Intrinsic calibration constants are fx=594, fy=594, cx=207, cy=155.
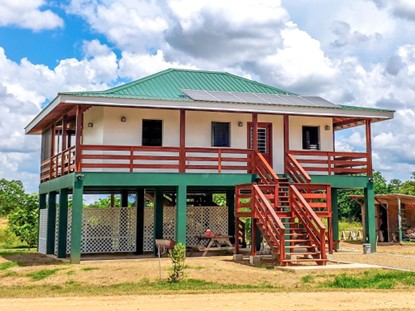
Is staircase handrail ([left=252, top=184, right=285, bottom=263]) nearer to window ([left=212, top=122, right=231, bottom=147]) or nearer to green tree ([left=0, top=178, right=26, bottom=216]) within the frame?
window ([left=212, top=122, right=231, bottom=147])

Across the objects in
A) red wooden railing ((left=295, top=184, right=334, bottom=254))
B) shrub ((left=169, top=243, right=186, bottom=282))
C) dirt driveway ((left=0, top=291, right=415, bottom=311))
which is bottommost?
dirt driveway ((left=0, top=291, right=415, bottom=311))

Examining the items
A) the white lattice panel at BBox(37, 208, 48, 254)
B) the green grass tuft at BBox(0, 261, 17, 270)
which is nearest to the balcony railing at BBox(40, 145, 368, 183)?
the white lattice panel at BBox(37, 208, 48, 254)

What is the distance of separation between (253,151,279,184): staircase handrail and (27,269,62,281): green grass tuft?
8.02 m

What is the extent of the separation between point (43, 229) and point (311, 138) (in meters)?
12.5

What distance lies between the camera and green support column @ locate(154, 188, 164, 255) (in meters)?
22.5

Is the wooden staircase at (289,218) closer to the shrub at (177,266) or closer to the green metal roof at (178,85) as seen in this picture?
the shrub at (177,266)

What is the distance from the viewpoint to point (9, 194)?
64562 millimetres

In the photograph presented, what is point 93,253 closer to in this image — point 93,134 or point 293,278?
point 93,134

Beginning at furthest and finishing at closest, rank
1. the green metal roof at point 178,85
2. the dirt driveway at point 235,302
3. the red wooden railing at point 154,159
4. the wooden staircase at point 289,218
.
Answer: the green metal roof at point 178,85
the red wooden railing at point 154,159
the wooden staircase at point 289,218
the dirt driveway at point 235,302

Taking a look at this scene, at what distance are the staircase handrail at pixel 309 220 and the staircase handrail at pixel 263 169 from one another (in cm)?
184

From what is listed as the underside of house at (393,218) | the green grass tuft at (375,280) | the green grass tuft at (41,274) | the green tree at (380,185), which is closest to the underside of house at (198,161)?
the green grass tuft at (41,274)

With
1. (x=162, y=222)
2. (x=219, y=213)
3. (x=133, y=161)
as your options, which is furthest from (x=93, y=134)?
(x=219, y=213)

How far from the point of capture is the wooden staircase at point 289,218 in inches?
695

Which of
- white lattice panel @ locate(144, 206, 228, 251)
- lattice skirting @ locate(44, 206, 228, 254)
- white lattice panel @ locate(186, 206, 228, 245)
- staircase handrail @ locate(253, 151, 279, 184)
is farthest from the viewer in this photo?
white lattice panel @ locate(186, 206, 228, 245)
